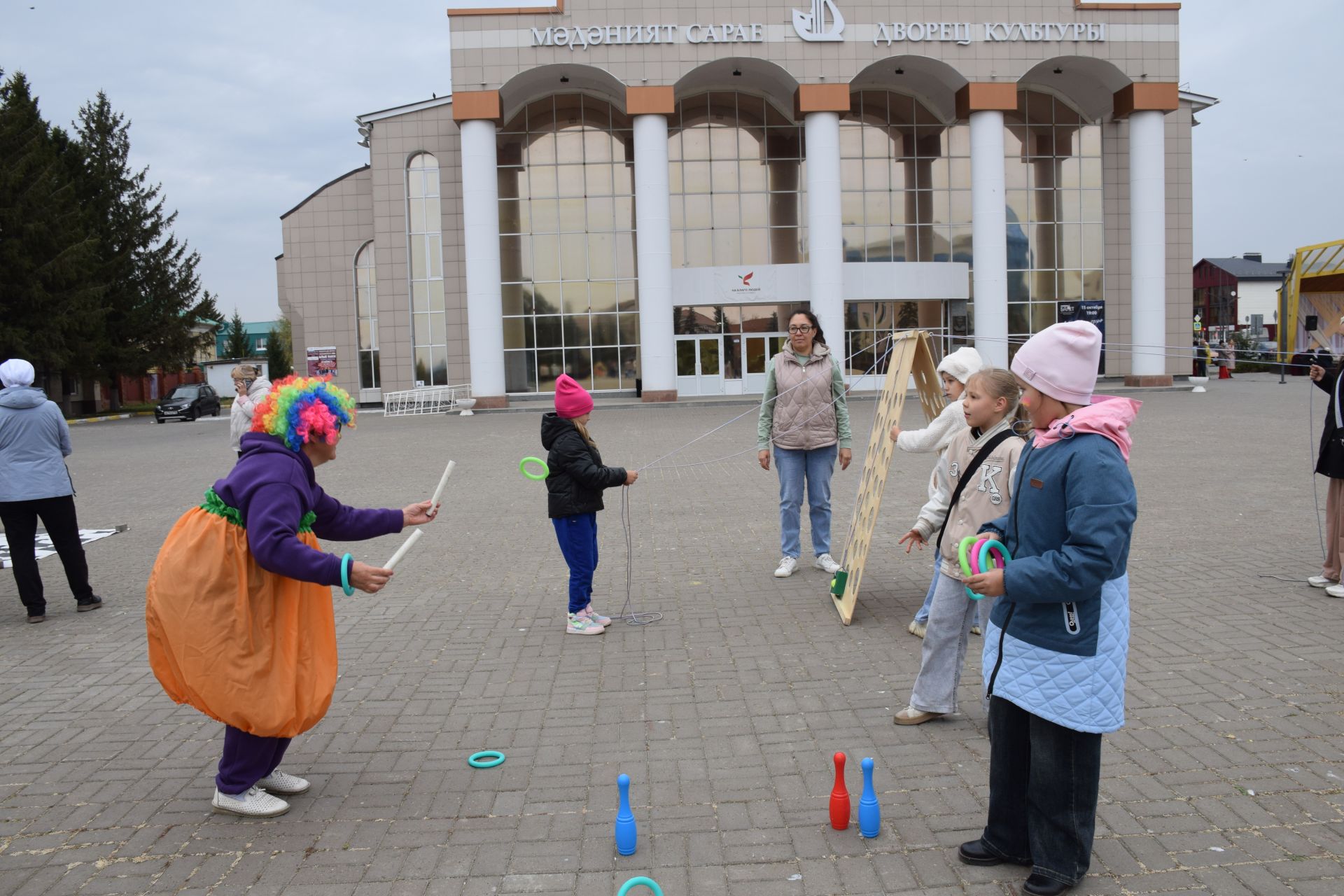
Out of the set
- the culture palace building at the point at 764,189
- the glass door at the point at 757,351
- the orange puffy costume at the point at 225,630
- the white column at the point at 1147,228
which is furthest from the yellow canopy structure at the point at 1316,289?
the glass door at the point at 757,351

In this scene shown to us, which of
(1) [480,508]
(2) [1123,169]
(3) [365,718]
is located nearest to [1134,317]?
(2) [1123,169]

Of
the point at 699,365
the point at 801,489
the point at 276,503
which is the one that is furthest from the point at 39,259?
the point at 276,503

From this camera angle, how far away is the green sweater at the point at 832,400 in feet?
25.6

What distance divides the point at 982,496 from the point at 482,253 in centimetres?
3273

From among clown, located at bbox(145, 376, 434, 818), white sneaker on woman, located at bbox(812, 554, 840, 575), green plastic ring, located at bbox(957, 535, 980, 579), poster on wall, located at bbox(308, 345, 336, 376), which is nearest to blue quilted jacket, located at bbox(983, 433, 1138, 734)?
green plastic ring, located at bbox(957, 535, 980, 579)

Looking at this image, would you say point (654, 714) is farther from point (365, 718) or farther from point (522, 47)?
point (522, 47)

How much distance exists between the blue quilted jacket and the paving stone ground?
71cm

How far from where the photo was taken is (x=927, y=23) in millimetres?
35250

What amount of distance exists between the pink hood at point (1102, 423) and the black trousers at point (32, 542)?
288 inches

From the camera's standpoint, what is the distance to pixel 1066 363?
312 centimetres

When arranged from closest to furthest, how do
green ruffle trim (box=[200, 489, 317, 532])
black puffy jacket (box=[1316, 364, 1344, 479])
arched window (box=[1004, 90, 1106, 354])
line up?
green ruffle trim (box=[200, 489, 317, 532]) < black puffy jacket (box=[1316, 364, 1344, 479]) < arched window (box=[1004, 90, 1106, 354])

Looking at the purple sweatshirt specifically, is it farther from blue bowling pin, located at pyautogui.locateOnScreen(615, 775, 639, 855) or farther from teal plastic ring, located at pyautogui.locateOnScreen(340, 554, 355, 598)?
blue bowling pin, located at pyautogui.locateOnScreen(615, 775, 639, 855)

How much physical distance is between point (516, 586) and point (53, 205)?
41.8 metres

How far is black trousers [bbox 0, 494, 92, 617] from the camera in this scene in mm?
7426
